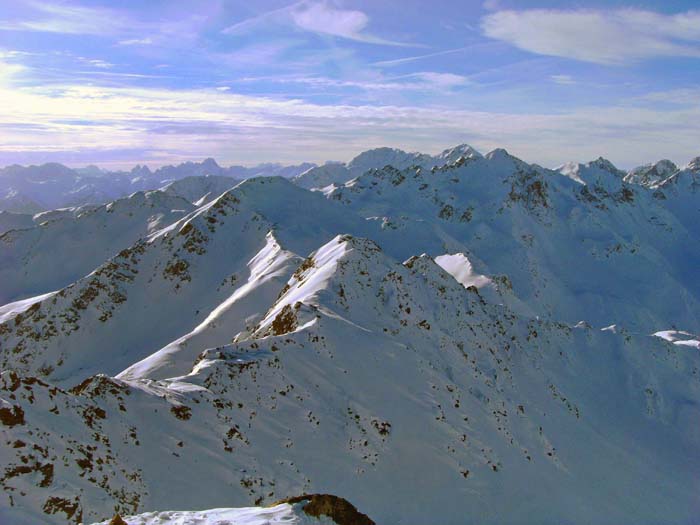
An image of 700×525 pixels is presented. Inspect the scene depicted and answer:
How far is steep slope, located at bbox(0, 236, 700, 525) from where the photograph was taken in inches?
924

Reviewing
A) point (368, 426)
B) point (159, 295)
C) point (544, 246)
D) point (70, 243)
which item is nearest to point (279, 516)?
point (368, 426)

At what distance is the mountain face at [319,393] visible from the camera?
2428cm

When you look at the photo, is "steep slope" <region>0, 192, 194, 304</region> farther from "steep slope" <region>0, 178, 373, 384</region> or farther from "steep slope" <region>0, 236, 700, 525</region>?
"steep slope" <region>0, 236, 700, 525</region>

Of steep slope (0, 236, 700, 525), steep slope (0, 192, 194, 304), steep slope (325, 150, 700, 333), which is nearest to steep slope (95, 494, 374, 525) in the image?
steep slope (0, 236, 700, 525)

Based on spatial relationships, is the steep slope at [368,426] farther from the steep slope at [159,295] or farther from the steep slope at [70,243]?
the steep slope at [70,243]

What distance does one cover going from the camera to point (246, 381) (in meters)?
32.0

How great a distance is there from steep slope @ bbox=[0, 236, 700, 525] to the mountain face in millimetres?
139

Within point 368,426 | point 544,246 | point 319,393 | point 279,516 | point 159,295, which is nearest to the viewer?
point 279,516

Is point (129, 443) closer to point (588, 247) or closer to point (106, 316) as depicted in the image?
point (106, 316)

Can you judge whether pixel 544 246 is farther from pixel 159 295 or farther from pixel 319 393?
pixel 319 393

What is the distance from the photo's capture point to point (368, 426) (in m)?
33.2

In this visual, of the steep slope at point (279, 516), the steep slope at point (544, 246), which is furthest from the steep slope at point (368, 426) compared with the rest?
the steep slope at point (544, 246)

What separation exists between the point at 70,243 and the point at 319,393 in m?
120

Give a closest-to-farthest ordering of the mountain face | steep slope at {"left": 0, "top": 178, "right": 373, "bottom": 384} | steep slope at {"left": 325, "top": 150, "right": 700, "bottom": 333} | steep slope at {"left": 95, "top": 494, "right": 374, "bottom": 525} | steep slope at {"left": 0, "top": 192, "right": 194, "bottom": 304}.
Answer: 1. steep slope at {"left": 95, "top": 494, "right": 374, "bottom": 525}
2. the mountain face
3. steep slope at {"left": 0, "top": 178, "right": 373, "bottom": 384}
4. steep slope at {"left": 0, "top": 192, "right": 194, "bottom": 304}
5. steep slope at {"left": 325, "top": 150, "right": 700, "bottom": 333}
